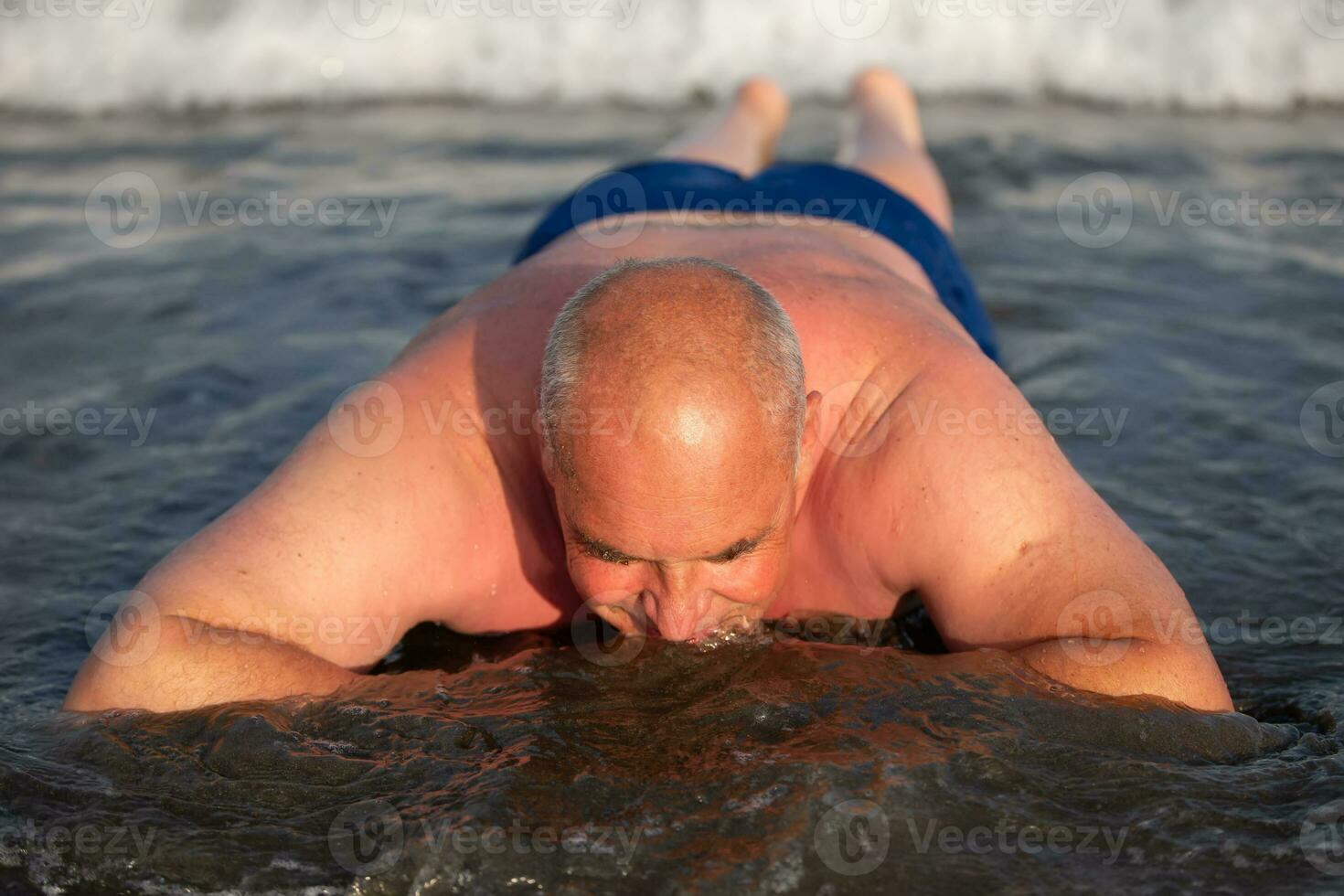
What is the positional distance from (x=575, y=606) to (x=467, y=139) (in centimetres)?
531

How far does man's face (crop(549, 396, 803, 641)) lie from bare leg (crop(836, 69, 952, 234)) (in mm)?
2447

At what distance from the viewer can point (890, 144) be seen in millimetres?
5816

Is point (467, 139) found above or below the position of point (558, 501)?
above

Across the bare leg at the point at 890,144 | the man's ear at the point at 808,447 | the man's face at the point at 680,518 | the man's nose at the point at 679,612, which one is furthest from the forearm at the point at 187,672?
the bare leg at the point at 890,144

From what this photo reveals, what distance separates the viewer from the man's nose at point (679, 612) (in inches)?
115

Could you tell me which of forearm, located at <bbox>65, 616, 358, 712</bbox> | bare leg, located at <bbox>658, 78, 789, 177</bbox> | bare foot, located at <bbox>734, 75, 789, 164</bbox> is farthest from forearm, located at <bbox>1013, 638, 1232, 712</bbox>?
bare foot, located at <bbox>734, 75, 789, 164</bbox>


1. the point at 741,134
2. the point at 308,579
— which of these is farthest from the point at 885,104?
the point at 308,579

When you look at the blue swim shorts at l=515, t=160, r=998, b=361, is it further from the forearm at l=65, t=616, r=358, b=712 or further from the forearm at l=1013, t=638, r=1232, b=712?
the forearm at l=65, t=616, r=358, b=712

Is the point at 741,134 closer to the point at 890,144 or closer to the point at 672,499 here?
the point at 890,144

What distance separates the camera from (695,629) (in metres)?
2.98

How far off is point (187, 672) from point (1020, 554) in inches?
70.1

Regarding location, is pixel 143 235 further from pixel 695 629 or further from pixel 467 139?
pixel 695 629

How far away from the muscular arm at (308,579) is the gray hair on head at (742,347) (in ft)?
1.67

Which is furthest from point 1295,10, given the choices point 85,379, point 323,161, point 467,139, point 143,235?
point 85,379
